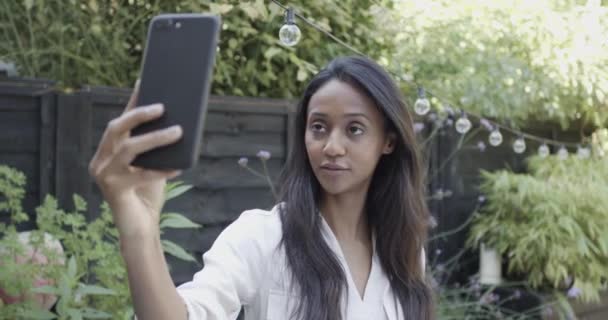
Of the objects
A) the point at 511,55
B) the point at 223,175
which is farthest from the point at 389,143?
the point at 511,55

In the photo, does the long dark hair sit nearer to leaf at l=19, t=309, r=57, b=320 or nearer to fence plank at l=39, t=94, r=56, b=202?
leaf at l=19, t=309, r=57, b=320

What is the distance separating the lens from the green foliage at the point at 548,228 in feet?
20.1

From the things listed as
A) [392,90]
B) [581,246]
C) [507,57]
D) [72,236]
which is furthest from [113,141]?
[507,57]

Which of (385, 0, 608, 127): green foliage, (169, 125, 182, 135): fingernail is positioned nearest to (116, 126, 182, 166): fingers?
(169, 125, 182, 135): fingernail

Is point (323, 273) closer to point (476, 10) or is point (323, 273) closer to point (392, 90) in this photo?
point (392, 90)

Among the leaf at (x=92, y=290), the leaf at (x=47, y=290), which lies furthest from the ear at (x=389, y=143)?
the leaf at (x=47, y=290)

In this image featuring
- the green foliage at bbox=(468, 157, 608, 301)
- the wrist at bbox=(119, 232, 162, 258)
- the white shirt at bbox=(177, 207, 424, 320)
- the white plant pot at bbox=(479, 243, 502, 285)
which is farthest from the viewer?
the white plant pot at bbox=(479, 243, 502, 285)

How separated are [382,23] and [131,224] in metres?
4.79

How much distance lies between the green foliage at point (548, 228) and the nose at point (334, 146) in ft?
14.0

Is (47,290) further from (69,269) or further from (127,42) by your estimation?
(127,42)

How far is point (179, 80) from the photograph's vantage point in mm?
1300

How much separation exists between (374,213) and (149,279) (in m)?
1.03

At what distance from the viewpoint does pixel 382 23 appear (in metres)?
5.96

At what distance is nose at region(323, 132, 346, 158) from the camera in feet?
6.75
